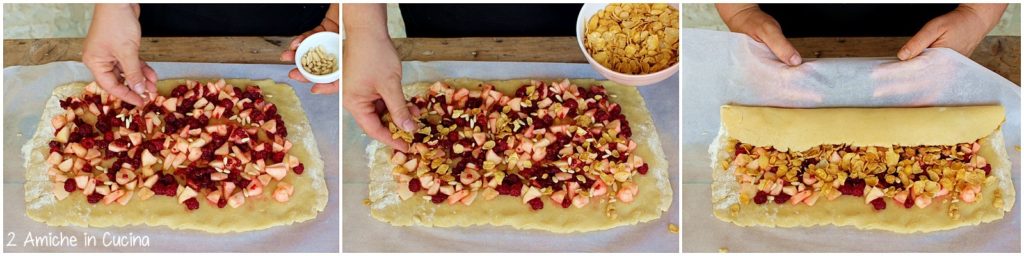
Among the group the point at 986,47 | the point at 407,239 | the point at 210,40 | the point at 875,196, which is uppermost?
the point at 986,47

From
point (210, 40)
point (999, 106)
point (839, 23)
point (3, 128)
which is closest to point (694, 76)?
point (839, 23)

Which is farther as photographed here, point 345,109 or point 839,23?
point 839,23

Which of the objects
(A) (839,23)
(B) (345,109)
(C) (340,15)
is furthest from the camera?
(A) (839,23)

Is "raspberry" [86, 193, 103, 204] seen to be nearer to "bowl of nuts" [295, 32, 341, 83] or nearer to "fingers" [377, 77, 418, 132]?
"bowl of nuts" [295, 32, 341, 83]

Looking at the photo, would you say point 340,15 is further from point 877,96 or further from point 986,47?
point 986,47

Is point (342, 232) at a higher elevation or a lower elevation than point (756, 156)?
lower

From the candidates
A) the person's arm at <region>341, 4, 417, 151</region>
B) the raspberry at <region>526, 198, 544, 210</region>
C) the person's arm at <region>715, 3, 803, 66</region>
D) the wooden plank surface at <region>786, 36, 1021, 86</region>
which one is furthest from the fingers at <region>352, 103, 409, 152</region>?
the wooden plank surface at <region>786, 36, 1021, 86</region>

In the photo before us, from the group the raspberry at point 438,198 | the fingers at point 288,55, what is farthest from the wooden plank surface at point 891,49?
the fingers at point 288,55
